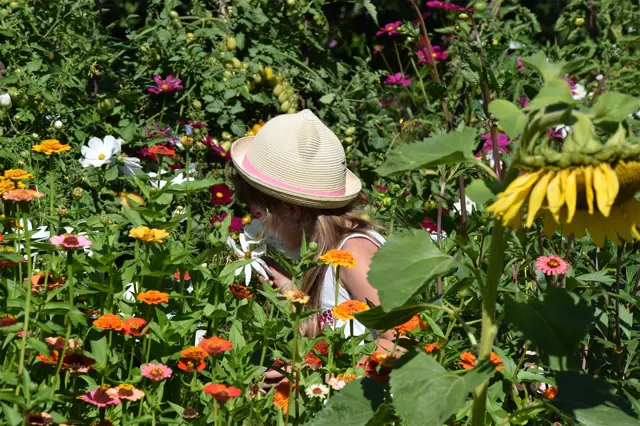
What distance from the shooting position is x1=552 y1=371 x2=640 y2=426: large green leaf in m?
1.40

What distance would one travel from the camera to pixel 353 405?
5.08ft

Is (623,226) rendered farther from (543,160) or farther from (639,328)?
(639,328)

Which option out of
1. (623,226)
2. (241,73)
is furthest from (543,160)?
(241,73)

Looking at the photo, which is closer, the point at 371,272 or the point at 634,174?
the point at 634,174

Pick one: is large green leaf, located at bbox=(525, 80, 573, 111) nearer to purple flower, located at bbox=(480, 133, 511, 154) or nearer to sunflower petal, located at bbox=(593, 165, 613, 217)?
sunflower petal, located at bbox=(593, 165, 613, 217)

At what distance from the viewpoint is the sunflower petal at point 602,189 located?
3.67ft

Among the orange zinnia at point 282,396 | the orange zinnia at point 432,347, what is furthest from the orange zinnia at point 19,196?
the orange zinnia at point 432,347

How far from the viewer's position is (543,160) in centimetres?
117

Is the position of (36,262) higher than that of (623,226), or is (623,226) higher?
(623,226)

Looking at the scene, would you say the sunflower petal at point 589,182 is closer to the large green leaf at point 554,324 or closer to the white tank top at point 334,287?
the large green leaf at point 554,324

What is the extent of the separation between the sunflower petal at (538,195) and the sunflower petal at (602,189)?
5 centimetres

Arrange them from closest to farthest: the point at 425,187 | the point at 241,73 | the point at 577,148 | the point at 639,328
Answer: the point at 577,148 → the point at 639,328 → the point at 425,187 → the point at 241,73

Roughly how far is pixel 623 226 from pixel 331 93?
307cm

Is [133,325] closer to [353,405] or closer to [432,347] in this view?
[353,405]
